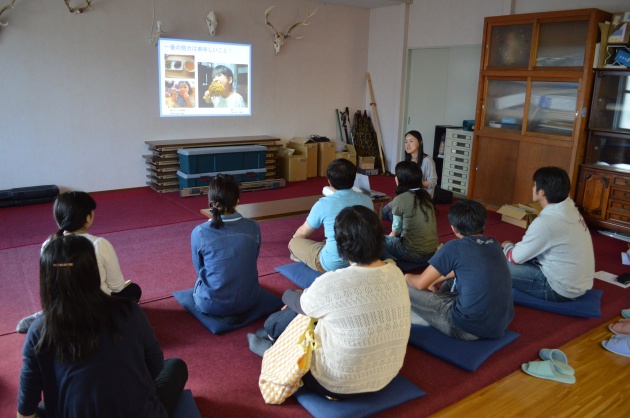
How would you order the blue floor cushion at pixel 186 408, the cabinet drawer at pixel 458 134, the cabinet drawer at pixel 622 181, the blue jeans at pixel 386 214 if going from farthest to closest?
the cabinet drawer at pixel 458 134, the cabinet drawer at pixel 622 181, the blue jeans at pixel 386 214, the blue floor cushion at pixel 186 408

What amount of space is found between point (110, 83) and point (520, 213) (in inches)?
200

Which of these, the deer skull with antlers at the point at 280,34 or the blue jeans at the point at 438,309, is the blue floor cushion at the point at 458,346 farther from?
the deer skull with antlers at the point at 280,34

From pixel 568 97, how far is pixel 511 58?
816mm

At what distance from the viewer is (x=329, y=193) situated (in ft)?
13.2

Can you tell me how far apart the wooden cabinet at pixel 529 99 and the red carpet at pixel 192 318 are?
0.68 metres

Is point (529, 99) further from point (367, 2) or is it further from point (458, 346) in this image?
point (458, 346)

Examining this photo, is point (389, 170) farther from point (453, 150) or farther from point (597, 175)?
point (597, 175)

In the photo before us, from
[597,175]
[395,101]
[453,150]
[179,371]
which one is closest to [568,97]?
[597,175]

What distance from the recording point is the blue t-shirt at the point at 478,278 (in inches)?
108

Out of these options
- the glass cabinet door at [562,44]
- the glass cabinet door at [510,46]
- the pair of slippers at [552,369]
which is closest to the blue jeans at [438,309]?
the pair of slippers at [552,369]

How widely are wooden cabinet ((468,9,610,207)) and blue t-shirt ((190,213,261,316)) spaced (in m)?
4.06

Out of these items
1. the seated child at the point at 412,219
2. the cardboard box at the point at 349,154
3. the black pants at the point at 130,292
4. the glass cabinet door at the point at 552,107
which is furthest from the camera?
the cardboard box at the point at 349,154

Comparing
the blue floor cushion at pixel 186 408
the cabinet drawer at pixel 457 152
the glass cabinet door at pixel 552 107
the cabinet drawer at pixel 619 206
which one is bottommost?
the blue floor cushion at pixel 186 408

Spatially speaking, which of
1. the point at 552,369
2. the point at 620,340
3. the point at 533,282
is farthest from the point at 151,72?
the point at 620,340
